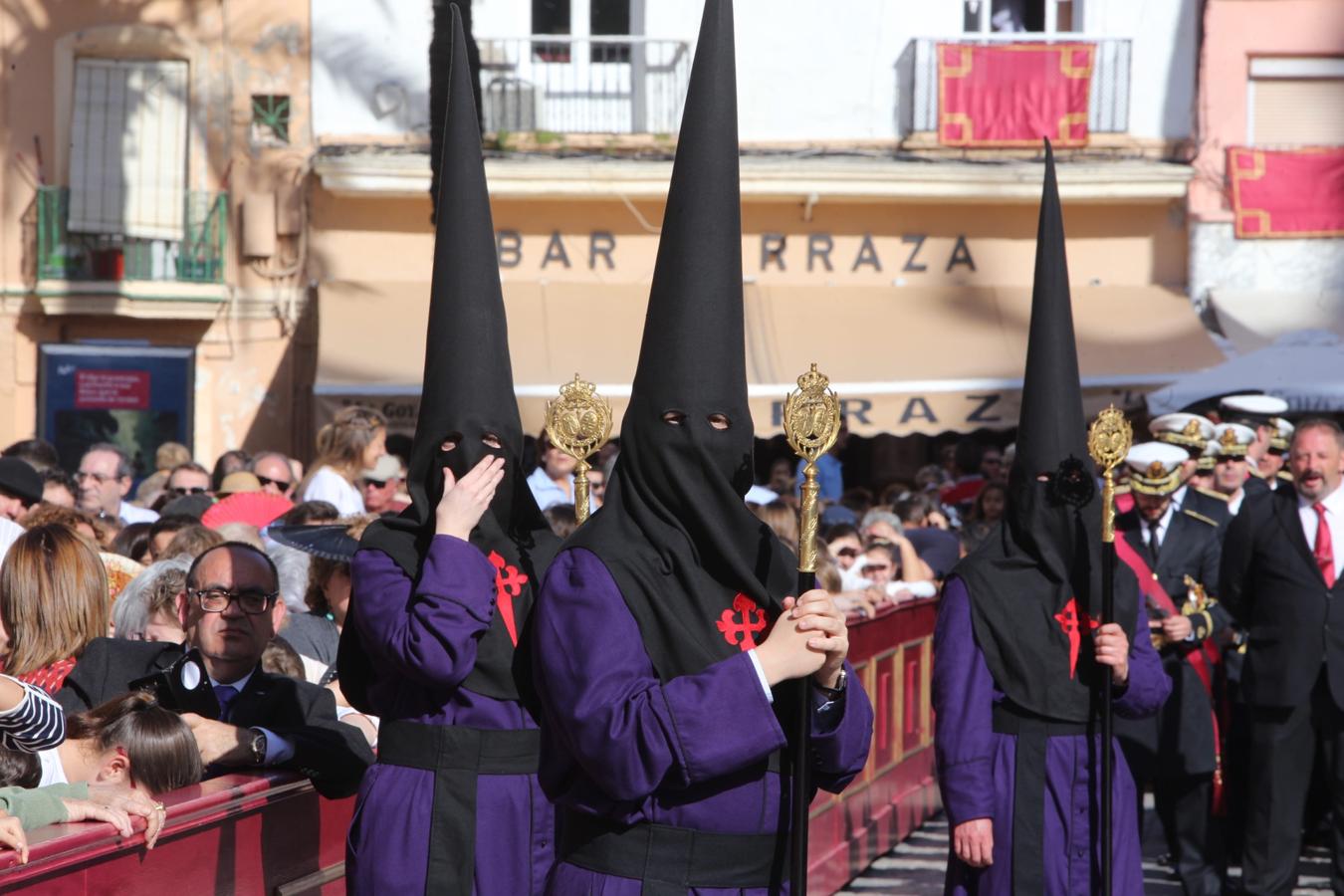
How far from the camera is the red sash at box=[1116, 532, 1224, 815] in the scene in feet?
27.6

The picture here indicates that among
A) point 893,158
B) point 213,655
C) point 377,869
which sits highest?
point 893,158

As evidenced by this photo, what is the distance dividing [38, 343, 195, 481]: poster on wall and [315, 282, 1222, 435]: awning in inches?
81.3

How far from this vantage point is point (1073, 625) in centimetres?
599

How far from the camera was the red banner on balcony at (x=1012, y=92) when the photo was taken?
63.9ft

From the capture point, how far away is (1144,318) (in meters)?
19.0

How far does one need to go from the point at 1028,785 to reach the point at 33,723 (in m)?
3.13

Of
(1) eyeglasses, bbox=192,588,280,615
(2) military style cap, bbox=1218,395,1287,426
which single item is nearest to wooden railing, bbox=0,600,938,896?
(1) eyeglasses, bbox=192,588,280,615

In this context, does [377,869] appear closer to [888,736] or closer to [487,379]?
[487,379]

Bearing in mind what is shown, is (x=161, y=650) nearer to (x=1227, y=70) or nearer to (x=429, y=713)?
(x=429, y=713)

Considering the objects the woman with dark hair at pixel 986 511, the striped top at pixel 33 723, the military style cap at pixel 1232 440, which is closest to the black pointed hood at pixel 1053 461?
the striped top at pixel 33 723

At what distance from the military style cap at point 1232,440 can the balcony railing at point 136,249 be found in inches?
462

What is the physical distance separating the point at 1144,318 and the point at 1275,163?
242 cm

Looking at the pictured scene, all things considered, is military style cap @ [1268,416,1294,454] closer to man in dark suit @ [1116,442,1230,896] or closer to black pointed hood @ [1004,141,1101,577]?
man in dark suit @ [1116,442,1230,896]

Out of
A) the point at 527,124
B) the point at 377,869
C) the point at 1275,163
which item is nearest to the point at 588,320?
the point at 527,124
